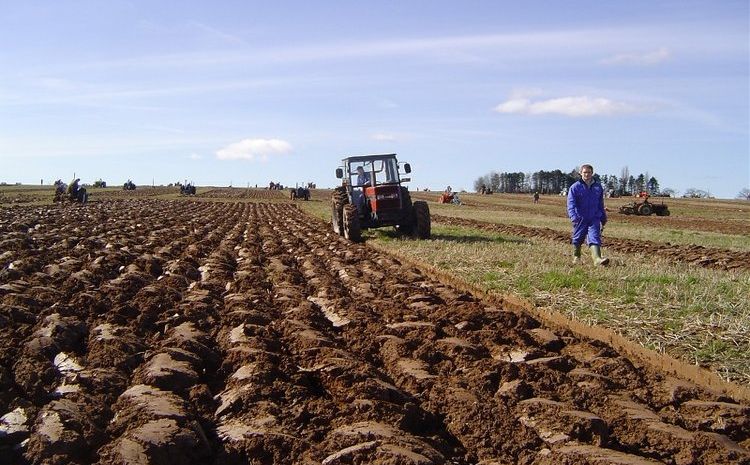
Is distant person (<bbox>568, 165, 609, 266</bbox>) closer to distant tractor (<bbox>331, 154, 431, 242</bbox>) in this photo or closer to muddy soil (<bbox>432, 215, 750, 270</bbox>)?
muddy soil (<bbox>432, 215, 750, 270</bbox>)

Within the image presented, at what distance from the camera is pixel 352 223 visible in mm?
14797

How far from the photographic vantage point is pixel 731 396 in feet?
14.9

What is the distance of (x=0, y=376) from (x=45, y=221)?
16.1m

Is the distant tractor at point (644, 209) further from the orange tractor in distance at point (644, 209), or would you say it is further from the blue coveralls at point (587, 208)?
the blue coveralls at point (587, 208)

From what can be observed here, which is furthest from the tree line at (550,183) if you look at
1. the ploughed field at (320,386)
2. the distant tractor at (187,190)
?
the ploughed field at (320,386)

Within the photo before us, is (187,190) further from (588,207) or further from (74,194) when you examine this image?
(588,207)

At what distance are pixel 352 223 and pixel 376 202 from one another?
0.77 metres

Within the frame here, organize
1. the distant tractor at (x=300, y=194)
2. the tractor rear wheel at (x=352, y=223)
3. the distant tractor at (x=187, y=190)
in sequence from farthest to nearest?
the distant tractor at (x=187, y=190) < the distant tractor at (x=300, y=194) < the tractor rear wheel at (x=352, y=223)

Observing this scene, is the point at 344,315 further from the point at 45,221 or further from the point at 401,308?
the point at 45,221

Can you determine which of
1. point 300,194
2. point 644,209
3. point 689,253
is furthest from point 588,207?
point 300,194

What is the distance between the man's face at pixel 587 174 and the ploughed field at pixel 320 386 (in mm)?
3457

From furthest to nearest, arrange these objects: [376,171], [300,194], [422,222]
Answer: [300,194] < [376,171] < [422,222]

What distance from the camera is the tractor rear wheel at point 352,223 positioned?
14805 mm

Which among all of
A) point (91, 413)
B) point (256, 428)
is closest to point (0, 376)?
point (91, 413)
